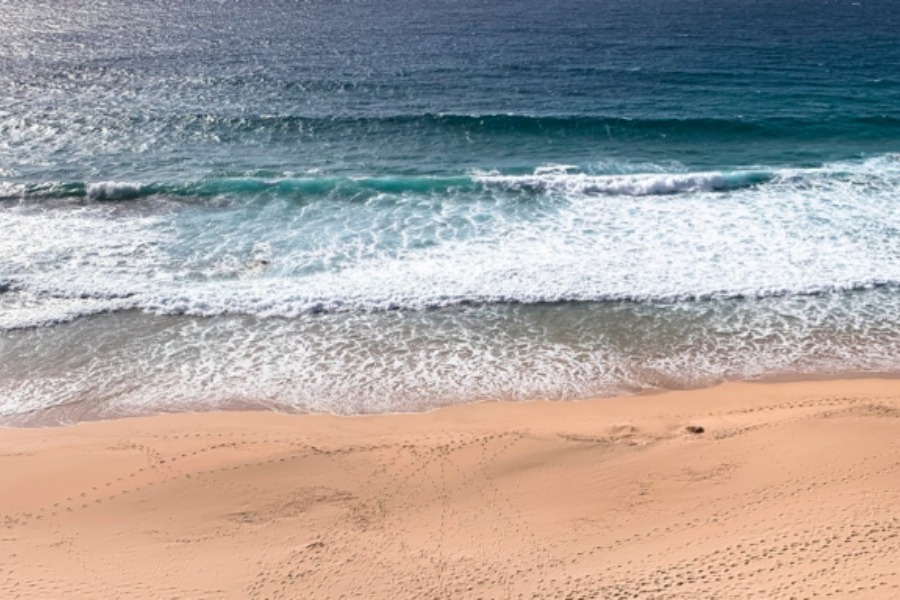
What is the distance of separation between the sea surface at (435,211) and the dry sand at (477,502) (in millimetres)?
1277

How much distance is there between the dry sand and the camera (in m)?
12.2

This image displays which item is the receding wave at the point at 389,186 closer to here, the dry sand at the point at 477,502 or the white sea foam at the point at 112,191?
the white sea foam at the point at 112,191

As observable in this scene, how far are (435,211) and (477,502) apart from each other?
13389 mm

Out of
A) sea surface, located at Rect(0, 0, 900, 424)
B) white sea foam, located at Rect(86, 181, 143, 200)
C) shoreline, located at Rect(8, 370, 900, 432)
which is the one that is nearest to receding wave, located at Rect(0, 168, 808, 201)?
white sea foam, located at Rect(86, 181, 143, 200)

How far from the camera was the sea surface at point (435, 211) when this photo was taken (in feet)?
59.6

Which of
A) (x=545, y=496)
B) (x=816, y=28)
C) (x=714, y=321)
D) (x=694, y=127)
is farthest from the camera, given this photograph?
(x=816, y=28)

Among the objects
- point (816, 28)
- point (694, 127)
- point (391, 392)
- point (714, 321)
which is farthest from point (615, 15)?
point (391, 392)

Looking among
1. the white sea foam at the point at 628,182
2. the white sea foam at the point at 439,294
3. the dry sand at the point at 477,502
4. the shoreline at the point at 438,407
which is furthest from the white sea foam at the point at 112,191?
the dry sand at the point at 477,502

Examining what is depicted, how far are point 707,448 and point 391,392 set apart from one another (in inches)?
259

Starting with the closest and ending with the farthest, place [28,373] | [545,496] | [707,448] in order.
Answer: [545,496] < [707,448] < [28,373]

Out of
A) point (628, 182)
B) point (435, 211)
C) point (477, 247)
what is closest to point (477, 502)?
point (477, 247)

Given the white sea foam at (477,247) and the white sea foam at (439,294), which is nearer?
the white sea foam at (439,294)

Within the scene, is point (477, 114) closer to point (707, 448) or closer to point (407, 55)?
point (407, 55)

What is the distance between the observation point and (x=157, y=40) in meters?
41.7
